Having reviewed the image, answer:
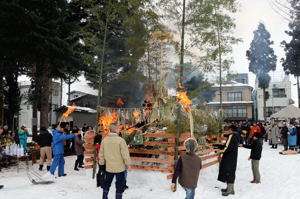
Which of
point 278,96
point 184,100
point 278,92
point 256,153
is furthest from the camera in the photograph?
point 278,92

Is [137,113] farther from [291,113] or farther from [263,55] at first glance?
[263,55]

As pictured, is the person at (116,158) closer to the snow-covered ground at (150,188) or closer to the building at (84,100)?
the snow-covered ground at (150,188)

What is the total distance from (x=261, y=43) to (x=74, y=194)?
35.0 m

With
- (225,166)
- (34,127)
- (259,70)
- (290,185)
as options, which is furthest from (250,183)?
(259,70)

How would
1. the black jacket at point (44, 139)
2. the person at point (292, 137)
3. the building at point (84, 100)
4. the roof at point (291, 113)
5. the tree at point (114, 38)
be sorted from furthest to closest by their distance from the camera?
the building at point (84, 100), the roof at point (291, 113), the person at point (292, 137), the black jacket at point (44, 139), the tree at point (114, 38)

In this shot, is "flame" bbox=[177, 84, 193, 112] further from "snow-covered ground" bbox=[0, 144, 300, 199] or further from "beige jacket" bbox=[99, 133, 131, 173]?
"beige jacket" bbox=[99, 133, 131, 173]

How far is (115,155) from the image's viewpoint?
5488mm

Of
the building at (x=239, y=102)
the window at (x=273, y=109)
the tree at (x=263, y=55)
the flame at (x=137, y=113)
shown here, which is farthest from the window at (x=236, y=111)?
the flame at (x=137, y=113)

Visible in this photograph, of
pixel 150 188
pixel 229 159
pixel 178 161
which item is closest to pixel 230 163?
pixel 229 159

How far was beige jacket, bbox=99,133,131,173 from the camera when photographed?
17.9 feet

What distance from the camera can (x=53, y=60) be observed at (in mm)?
14133

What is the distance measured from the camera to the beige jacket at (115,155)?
5465 mm

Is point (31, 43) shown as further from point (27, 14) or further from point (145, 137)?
point (145, 137)

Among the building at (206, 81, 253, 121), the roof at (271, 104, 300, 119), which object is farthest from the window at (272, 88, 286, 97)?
the roof at (271, 104, 300, 119)
